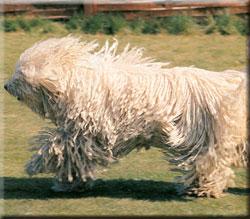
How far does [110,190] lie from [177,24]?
5.67 meters

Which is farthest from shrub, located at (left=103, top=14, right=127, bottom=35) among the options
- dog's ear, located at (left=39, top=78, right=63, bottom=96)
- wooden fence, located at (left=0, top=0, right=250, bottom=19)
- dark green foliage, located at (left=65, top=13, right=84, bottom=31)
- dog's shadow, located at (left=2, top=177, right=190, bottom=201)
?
dog's ear, located at (left=39, top=78, right=63, bottom=96)

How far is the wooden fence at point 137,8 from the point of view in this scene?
1182 centimetres

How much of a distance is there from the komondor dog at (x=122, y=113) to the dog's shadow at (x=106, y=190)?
0.19 meters

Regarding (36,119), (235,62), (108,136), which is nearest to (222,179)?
(108,136)

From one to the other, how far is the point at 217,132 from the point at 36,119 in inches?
111

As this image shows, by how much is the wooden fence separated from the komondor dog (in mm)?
5884

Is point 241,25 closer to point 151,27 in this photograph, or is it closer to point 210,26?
point 210,26

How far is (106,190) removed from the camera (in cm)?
629

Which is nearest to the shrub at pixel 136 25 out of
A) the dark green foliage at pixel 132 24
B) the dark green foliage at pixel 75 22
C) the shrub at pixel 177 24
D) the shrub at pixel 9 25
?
the dark green foliage at pixel 132 24

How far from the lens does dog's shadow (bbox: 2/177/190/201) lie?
611 cm

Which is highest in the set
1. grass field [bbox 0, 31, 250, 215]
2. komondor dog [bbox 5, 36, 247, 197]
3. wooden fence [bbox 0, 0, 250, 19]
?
wooden fence [bbox 0, 0, 250, 19]

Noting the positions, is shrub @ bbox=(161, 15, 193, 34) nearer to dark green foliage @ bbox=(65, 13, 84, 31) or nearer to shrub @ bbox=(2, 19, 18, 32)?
dark green foliage @ bbox=(65, 13, 84, 31)

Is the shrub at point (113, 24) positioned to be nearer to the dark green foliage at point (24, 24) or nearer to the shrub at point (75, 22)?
the shrub at point (75, 22)

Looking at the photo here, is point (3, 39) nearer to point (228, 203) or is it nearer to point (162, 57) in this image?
point (162, 57)
